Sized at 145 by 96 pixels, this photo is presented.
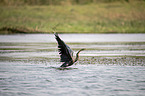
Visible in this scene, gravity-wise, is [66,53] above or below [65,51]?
below

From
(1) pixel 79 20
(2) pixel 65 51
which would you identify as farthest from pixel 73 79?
(1) pixel 79 20

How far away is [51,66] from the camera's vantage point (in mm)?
20672

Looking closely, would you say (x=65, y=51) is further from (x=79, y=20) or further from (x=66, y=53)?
(x=79, y=20)

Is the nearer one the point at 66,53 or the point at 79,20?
the point at 66,53

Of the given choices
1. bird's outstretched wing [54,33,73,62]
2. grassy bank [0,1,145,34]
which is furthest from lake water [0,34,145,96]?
grassy bank [0,1,145,34]

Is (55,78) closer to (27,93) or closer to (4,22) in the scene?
(27,93)

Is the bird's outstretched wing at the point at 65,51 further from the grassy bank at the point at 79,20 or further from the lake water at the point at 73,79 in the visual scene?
the grassy bank at the point at 79,20

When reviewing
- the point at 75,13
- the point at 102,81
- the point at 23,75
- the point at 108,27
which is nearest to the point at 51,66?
the point at 23,75

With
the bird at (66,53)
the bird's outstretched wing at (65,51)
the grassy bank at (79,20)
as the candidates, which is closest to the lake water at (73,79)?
the bird at (66,53)

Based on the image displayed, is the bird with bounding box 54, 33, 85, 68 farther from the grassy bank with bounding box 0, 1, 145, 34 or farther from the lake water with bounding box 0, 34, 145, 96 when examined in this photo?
the grassy bank with bounding box 0, 1, 145, 34

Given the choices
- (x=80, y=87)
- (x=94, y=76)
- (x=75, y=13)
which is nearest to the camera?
(x=80, y=87)

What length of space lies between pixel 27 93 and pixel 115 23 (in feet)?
446

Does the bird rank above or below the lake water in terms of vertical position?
above

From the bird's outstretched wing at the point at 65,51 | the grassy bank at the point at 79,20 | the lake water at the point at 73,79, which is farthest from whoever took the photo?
the grassy bank at the point at 79,20
